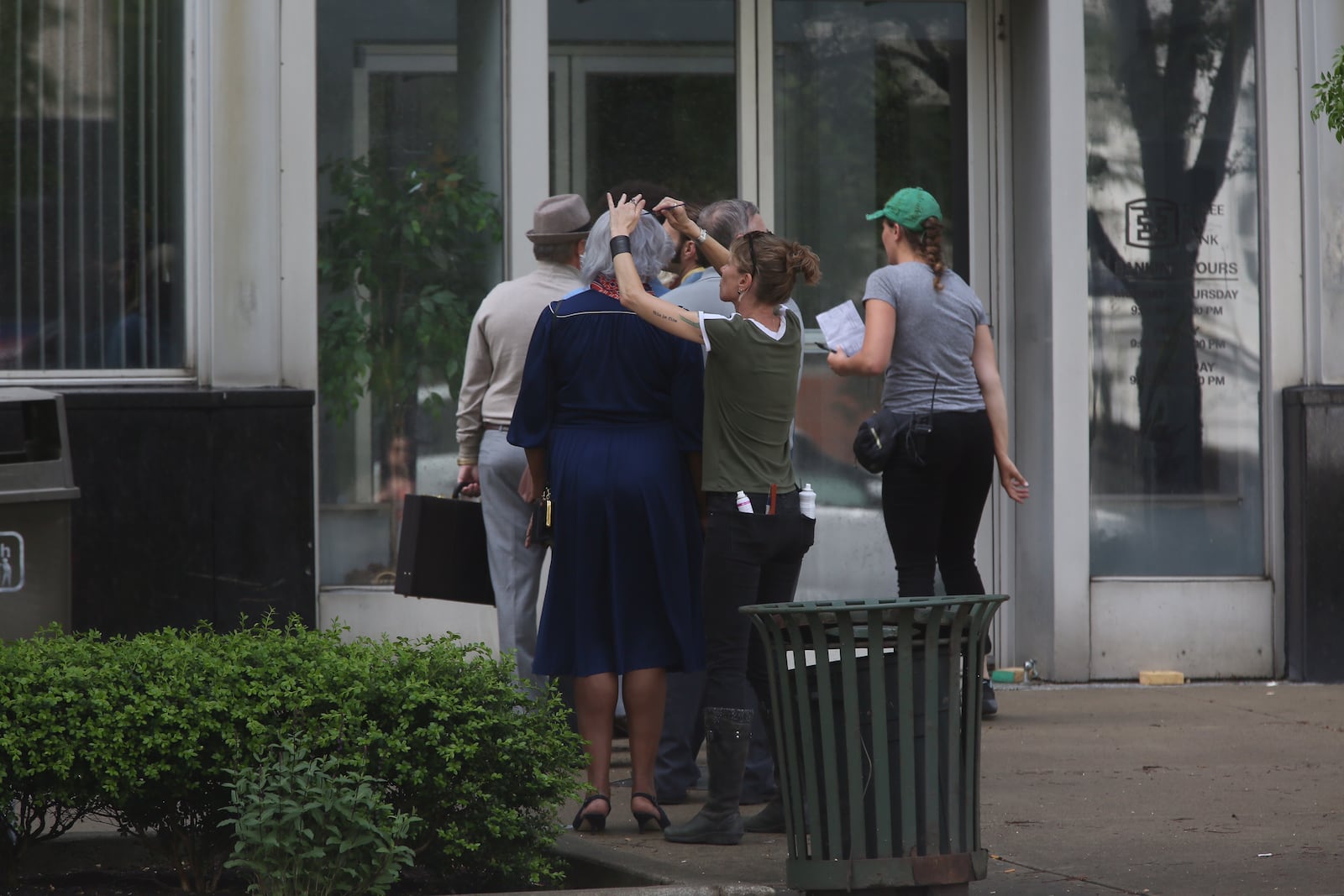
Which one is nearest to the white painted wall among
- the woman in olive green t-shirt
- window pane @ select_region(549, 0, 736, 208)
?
window pane @ select_region(549, 0, 736, 208)

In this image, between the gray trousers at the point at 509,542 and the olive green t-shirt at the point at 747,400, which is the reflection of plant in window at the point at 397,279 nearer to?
the gray trousers at the point at 509,542

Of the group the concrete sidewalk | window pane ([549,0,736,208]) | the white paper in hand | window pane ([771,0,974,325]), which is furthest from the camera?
window pane ([771,0,974,325])

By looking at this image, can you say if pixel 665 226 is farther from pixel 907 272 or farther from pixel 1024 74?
pixel 1024 74

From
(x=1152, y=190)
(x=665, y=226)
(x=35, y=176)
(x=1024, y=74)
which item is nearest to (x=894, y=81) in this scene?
(x=1024, y=74)

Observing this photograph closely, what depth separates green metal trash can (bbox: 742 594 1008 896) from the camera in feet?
13.0

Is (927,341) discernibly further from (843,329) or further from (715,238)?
(715,238)

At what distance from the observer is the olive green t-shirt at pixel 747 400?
4.96 m

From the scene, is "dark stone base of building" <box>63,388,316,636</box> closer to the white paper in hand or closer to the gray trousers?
the gray trousers

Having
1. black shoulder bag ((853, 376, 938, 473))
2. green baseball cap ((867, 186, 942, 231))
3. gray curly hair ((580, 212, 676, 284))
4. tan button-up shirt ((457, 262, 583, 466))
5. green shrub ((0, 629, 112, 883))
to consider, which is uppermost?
green baseball cap ((867, 186, 942, 231))

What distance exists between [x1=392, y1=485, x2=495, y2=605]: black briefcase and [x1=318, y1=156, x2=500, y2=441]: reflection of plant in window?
75.5 inches

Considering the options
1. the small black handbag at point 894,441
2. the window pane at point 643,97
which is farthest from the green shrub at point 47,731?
the window pane at point 643,97

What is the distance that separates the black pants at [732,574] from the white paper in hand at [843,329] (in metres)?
1.61

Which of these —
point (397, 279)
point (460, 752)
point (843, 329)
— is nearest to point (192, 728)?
point (460, 752)

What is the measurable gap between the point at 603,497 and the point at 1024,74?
14.6 feet
